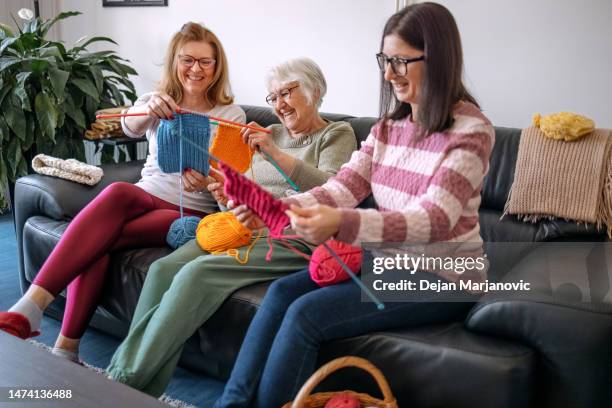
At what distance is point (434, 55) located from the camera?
1.30 meters

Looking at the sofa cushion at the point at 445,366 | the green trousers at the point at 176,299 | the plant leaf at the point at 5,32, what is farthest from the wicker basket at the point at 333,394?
the plant leaf at the point at 5,32

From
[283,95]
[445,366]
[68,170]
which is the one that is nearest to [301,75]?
[283,95]

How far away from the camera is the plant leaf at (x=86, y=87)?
264 centimetres

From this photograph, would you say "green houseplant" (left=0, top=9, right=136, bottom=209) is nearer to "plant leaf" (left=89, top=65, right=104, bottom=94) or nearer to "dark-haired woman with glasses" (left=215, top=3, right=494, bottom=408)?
"plant leaf" (left=89, top=65, right=104, bottom=94)

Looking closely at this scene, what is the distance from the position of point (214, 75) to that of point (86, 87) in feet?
2.68

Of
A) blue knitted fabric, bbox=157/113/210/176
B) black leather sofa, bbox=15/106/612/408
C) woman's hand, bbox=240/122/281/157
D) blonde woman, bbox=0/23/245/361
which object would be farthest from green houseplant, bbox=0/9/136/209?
black leather sofa, bbox=15/106/612/408

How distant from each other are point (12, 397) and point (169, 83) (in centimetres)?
124

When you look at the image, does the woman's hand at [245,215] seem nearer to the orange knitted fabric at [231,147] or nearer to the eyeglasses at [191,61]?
the orange knitted fabric at [231,147]

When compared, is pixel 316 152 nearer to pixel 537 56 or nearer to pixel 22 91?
pixel 537 56

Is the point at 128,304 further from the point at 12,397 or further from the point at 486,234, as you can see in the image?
the point at 486,234

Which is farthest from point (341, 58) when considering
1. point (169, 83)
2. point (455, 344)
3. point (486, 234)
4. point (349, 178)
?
point (455, 344)

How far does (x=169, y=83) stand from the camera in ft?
6.86

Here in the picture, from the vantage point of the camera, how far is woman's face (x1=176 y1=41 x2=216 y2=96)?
2037 mm

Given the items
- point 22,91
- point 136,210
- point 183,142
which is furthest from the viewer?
point 22,91
